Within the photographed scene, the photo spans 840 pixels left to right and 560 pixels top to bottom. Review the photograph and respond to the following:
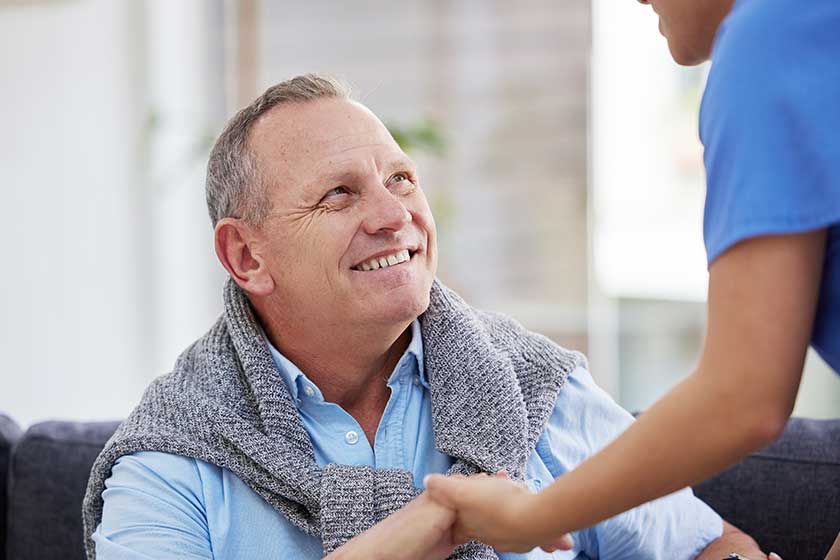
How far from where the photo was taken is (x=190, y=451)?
1.59 meters

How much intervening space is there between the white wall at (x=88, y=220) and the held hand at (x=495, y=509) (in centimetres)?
224

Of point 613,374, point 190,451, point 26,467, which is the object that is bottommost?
point 613,374

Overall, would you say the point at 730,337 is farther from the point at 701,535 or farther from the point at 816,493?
the point at 816,493

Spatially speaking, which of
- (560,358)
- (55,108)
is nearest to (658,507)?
(560,358)

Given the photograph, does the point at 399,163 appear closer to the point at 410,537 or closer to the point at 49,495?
the point at 410,537

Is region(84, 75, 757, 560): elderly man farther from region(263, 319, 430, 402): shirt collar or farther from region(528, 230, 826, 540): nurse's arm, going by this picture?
region(528, 230, 826, 540): nurse's arm

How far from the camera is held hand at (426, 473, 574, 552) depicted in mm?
1027

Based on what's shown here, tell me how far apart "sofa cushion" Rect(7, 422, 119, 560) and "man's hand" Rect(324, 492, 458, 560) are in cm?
80

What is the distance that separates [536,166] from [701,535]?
2637 millimetres

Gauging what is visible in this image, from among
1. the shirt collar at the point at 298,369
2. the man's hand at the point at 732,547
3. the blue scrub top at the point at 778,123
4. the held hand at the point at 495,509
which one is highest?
the blue scrub top at the point at 778,123

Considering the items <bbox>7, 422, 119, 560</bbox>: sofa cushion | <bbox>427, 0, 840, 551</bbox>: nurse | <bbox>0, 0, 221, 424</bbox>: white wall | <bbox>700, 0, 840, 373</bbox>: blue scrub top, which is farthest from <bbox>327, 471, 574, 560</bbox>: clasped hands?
<bbox>0, 0, 221, 424</bbox>: white wall

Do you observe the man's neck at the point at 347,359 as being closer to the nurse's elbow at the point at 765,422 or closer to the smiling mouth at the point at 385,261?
the smiling mouth at the point at 385,261

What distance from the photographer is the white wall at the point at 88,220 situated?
3221mm

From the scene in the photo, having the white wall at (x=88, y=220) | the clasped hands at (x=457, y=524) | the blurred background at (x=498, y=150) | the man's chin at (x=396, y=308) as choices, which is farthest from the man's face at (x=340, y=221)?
the blurred background at (x=498, y=150)
